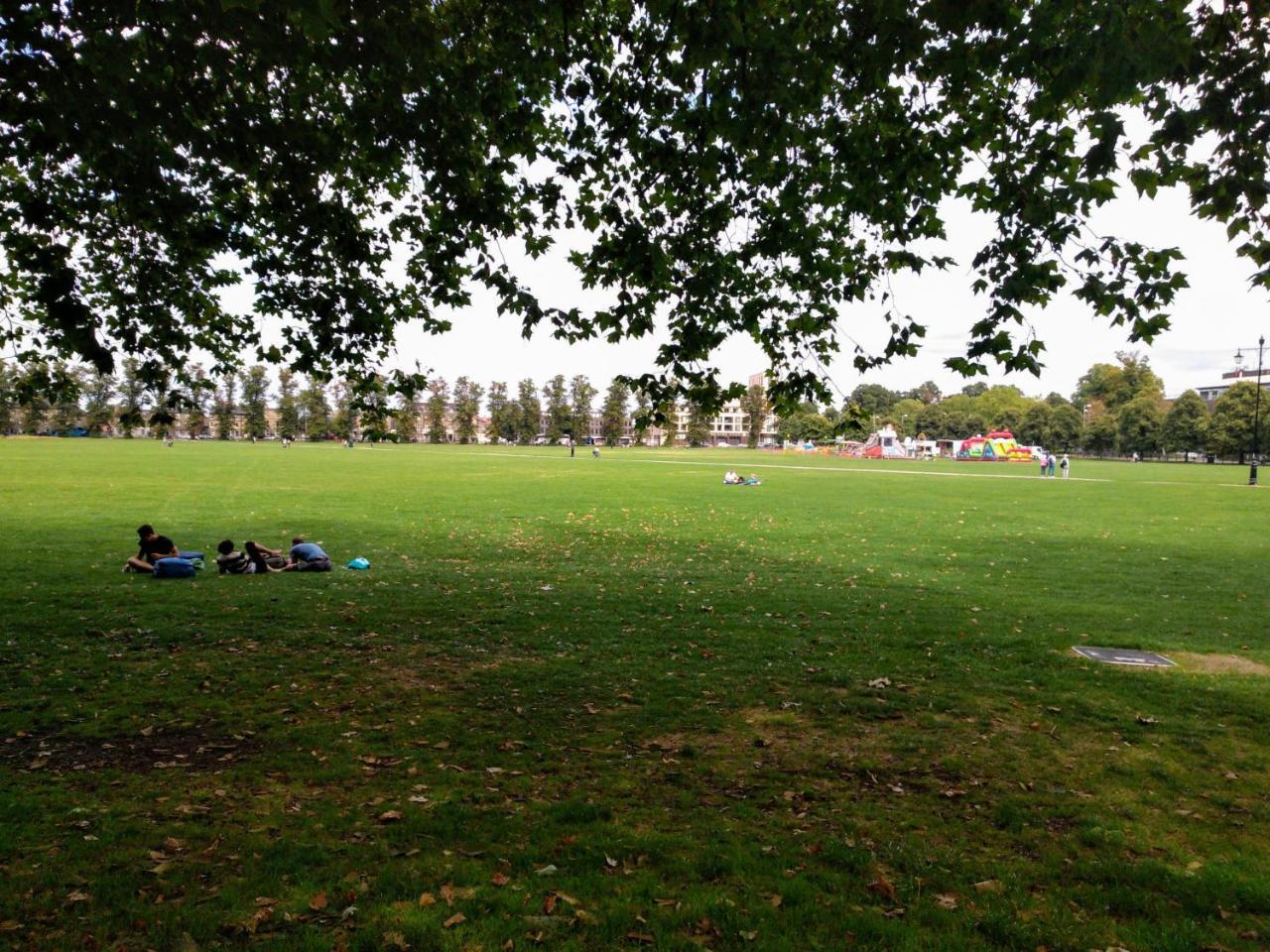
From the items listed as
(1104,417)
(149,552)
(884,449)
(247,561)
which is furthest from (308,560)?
(1104,417)

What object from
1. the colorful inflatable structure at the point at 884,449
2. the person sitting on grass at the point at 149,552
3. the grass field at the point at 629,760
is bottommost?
the grass field at the point at 629,760

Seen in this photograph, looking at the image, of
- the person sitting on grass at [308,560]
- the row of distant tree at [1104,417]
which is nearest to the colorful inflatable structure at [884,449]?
the row of distant tree at [1104,417]

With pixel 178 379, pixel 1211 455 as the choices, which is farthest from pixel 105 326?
pixel 1211 455

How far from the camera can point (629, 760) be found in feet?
20.5

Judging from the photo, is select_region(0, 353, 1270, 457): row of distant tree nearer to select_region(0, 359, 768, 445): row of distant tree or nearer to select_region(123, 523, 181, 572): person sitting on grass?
Result: select_region(0, 359, 768, 445): row of distant tree

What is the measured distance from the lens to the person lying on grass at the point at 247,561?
46.1 ft

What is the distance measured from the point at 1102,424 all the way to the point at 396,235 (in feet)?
432

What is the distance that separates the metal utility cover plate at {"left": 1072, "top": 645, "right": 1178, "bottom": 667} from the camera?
9.20m

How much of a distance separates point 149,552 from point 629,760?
12.6m

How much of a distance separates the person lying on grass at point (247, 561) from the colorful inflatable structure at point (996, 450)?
330ft

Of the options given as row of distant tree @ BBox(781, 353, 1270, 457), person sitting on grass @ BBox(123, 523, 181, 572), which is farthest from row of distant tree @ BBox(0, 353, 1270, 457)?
person sitting on grass @ BBox(123, 523, 181, 572)

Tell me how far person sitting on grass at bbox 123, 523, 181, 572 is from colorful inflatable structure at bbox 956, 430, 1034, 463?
10188 centimetres

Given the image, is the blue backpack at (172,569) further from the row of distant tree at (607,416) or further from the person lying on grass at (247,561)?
the row of distant tree at (607,416)

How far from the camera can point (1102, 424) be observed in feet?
383
